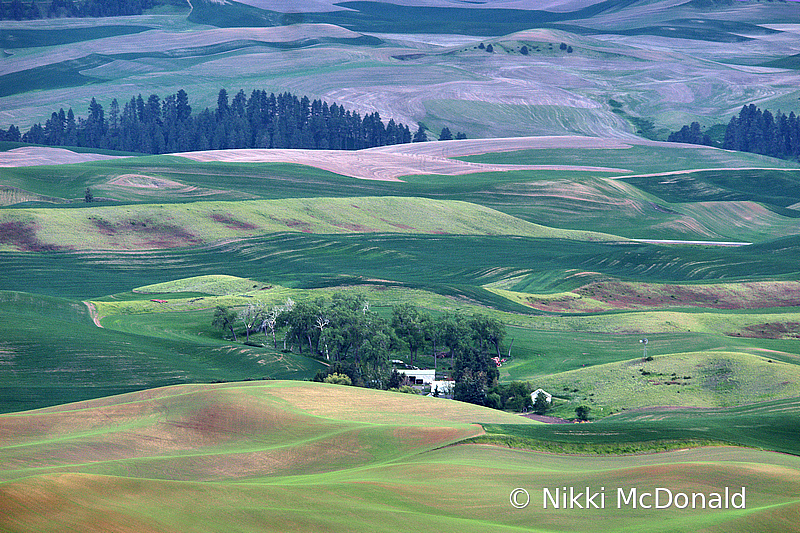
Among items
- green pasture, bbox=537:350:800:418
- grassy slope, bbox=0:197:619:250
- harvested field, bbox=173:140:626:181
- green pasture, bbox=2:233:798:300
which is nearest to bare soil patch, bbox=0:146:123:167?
harvested field, bbox=173:140:626:181

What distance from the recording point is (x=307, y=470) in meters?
36.8

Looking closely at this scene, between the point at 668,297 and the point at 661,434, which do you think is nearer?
the point at 661,434

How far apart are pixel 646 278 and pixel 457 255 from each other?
83.5ft

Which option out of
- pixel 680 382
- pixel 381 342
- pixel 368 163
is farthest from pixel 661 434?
pixel 368 163

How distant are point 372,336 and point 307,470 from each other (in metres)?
37.5

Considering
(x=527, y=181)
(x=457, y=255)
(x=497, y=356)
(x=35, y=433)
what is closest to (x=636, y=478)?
(x=35, y=433)

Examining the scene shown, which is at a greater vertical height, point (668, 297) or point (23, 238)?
point (23, 238)

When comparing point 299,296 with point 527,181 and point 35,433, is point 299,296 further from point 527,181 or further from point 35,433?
point 527,181

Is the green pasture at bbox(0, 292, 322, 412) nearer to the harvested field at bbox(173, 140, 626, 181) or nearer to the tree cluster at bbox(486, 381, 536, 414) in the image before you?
the tree cluster at bbox(486, 381, 536, 414)

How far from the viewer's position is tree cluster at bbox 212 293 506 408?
6888cm

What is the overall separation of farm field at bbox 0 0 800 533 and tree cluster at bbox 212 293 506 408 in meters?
0.46

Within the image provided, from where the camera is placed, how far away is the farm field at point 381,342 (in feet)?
99.5

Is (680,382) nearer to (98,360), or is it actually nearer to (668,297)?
(668,297)

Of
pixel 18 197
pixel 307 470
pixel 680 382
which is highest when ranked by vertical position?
pixel 307 470
